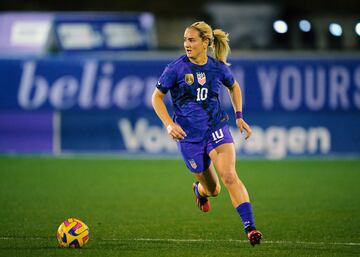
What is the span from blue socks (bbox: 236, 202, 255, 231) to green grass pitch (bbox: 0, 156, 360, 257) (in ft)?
0.80

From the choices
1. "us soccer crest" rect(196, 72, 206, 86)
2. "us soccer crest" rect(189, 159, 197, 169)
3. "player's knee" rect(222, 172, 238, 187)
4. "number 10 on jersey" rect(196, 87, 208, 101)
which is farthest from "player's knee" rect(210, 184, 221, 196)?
"us soccer crest" rect(196, 72, 206, 86)

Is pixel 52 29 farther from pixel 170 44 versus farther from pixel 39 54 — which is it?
pixel 170 44

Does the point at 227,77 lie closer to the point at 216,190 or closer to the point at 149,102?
the point at 216,190

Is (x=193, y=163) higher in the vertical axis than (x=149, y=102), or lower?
lower

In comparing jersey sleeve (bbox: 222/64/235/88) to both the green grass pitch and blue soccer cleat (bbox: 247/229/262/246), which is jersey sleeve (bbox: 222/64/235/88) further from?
blue soccer cleat (bbox: 247/229/262/246)

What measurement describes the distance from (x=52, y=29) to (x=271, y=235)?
42.9ft

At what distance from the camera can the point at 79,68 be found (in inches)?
747

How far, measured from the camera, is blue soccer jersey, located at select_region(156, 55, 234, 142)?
29.1ft

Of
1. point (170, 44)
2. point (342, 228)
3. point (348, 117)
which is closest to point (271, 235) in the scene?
point (342, 228)

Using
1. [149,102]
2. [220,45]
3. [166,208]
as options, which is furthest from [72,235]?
[149,102]

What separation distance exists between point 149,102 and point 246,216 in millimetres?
10402

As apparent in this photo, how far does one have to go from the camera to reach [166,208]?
11.7 metres

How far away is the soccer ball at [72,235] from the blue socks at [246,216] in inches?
58.9

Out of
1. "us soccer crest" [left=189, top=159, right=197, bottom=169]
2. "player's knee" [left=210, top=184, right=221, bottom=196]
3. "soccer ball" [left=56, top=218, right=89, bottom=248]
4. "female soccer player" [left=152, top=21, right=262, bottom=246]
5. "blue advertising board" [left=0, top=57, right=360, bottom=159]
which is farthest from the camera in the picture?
"blue advertising board" [left=0, top=57, right=360, bottom=159]
